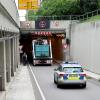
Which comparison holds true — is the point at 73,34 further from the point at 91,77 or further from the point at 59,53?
the point at 91,77

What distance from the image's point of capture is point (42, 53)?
62094mm

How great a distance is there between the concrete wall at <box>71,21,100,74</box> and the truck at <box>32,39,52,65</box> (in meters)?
3.66

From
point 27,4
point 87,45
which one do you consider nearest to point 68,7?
point 87,45

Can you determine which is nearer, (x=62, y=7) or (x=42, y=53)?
(x=42, y=53)

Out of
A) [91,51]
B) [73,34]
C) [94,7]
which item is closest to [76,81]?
A: [91,51]

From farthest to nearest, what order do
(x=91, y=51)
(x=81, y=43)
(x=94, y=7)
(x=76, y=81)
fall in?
(x=94, y=7) < (x=81, y=43) < (x=91, y=51) < (x=76, y=81)

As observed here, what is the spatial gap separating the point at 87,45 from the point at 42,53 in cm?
1452

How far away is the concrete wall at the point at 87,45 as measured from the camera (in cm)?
4319

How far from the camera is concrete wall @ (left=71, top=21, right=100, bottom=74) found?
4319cm

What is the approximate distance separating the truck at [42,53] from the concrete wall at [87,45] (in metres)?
3.66

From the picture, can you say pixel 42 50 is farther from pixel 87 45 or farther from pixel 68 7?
pixel 68 7

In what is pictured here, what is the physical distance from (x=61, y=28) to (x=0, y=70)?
4071cm

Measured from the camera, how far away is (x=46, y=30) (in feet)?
212

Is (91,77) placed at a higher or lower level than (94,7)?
lower
